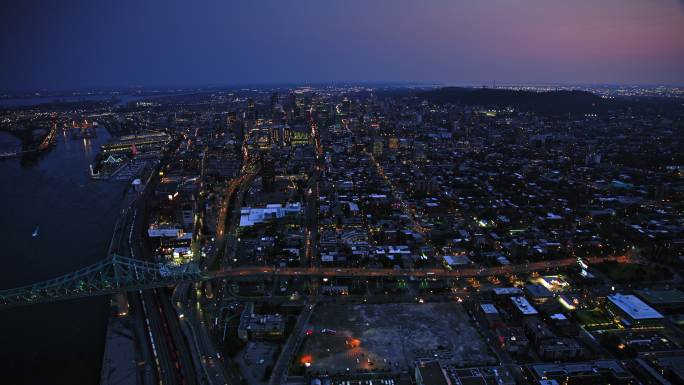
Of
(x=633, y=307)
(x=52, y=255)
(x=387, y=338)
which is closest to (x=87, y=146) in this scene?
(x=52, y=255)

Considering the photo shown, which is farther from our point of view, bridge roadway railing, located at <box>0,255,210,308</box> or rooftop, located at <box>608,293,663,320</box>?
rooftop, located at <box>608,293,663,320</box>

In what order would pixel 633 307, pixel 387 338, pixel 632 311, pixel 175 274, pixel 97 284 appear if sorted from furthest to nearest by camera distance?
pixel 97 284 → pixel 175 274 → pixel 633 307 → pixel 632 311 → pixel 387 338

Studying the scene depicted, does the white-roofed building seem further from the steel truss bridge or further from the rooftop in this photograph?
the steel truss bridge

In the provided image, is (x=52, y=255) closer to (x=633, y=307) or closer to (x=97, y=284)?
(x=97, y=284)

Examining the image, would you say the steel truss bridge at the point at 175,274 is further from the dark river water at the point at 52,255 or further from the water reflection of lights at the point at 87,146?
the water reflection of lights at the point at 87,146

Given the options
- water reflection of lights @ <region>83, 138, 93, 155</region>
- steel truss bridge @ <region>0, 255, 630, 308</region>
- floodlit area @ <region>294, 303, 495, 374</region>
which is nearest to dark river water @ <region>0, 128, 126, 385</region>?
steel truss bridge @ <region>0, 255, 630, 308</region>

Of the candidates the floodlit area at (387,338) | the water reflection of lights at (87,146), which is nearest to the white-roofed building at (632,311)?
the floodlit area at (387,338)
